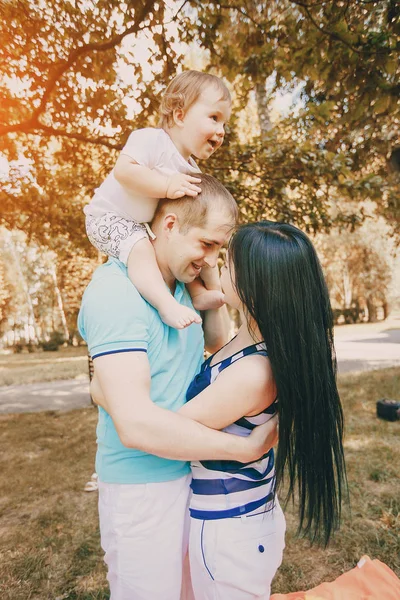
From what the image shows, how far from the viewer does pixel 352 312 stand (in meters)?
29.8

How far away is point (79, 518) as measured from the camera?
162 inches

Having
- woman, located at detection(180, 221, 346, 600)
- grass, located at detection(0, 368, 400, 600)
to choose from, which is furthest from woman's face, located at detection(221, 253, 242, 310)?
grass, located at detection(0, 368, 400, 600)

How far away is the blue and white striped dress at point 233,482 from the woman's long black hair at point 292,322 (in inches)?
2.6

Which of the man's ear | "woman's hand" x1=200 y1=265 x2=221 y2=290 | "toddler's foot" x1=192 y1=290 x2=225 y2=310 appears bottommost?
"toddler's foot" x1=192 y1=290 x2=225 y2=310

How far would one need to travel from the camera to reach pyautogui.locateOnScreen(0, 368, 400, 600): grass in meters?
3.15

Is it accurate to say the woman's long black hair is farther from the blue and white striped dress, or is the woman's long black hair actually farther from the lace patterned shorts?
the lace patterned shorts

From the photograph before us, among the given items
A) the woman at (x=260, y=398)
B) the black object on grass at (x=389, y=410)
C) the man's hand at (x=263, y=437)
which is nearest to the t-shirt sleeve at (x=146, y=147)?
the woman at (x=260, y=398)

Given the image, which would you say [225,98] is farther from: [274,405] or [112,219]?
[274,405]

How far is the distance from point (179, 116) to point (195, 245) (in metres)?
0.78

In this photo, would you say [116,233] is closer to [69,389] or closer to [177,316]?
[177,316]

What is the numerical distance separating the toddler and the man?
0.07 m

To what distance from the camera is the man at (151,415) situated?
1327 mm

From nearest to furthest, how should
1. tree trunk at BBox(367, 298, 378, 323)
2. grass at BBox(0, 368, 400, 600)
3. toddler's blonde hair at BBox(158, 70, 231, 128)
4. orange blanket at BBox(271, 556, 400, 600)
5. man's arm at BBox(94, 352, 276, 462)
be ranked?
1. man's arm at BBox(94, 352, 276, 462)
2. toddler's blonde hair at BBox(158, 70, 231, 128)
3. orange blanket at BBox(271, 556, 400, 600)
4. grass at BBox(0, 368, 400, 600)
5. tree trunk at BBox(367, 298, 378, 323)

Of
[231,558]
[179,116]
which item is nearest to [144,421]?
[231,558]
